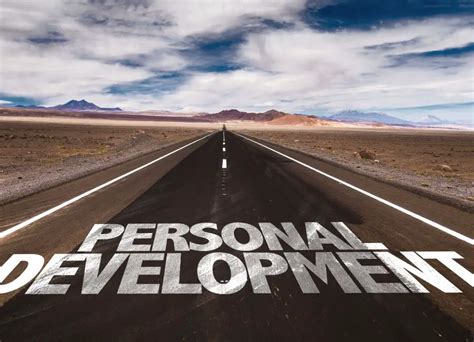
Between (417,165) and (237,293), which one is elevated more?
(237,293)

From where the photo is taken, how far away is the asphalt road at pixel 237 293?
2846mm

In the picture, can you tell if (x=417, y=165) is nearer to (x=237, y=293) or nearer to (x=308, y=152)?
(x=308, y=152)

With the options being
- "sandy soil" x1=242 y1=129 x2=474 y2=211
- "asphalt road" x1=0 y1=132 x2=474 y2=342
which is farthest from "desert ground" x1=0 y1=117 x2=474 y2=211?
"asphalt road" x1=0 y1=132 x2=474 y2=342

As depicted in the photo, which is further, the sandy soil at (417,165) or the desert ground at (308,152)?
the desert ground at (308,152)

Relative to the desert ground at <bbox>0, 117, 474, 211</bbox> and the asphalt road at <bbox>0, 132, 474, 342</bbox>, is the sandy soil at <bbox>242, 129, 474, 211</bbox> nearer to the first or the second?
the desert ground at <bbox>0, 117, 474, 211</bbox>

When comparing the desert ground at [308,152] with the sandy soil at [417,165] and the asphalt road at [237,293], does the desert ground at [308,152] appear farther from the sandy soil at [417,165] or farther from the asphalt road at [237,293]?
the asphalt road at [237,293]

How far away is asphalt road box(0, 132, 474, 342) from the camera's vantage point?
2846 mm

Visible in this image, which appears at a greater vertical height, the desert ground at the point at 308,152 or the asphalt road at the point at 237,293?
the asphalt road at the point at 237,293

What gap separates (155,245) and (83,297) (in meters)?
1.39

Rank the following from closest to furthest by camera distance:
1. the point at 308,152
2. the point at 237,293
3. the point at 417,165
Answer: the point at 237,293
the point at 417,165
the point at 308,152

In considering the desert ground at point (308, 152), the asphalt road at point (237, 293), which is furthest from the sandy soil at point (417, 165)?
the asphalt road at point (237, 293)

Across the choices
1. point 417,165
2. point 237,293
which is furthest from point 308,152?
point 237,293

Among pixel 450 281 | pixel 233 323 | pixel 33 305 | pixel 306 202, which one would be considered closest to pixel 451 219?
pixel 306 202

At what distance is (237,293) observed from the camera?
11.1ft
